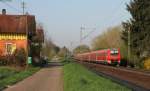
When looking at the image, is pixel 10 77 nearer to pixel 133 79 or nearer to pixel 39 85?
pixel 39 85

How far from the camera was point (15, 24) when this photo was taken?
71.0m

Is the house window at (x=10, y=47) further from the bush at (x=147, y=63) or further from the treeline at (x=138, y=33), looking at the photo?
the bush at (x=147, y=63)

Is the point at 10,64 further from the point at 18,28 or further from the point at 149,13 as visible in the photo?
the point at 149,13

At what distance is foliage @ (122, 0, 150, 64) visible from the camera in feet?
235

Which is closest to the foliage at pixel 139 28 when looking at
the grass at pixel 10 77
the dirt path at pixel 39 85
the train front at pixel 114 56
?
the train front at pixel 114 56

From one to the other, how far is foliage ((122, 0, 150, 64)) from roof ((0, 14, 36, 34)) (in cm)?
1638

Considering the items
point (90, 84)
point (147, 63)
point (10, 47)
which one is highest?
point (10, 47)

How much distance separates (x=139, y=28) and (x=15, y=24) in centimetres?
2040

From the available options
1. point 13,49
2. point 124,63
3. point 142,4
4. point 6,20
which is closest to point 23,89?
point 13,49

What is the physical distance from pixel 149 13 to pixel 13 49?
22394mm

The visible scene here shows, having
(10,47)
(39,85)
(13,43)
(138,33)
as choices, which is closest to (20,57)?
(13,43)

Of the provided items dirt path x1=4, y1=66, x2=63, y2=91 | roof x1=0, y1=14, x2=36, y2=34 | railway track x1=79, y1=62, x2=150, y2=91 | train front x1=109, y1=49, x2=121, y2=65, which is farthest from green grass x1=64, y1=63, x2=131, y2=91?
train front x1=109, y1=49, x2=121, y2=65

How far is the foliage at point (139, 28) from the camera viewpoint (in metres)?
71.6

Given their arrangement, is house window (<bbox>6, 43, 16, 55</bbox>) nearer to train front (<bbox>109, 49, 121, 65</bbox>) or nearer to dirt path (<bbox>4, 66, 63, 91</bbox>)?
train front (<bbox>109, 49, 121, 65</bbox>)
